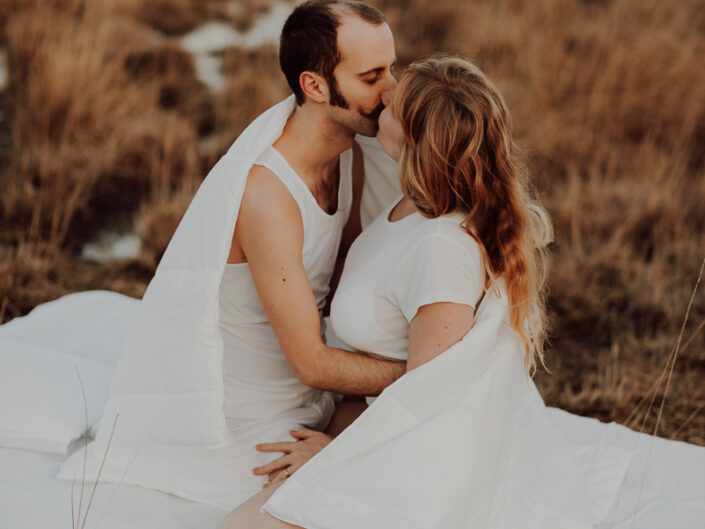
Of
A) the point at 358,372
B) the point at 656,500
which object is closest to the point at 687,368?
the point at 656,500

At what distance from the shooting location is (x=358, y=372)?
235 centimetres

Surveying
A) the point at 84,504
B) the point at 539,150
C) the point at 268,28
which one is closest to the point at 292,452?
the point at 84,504

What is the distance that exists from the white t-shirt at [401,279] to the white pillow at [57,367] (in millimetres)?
1079

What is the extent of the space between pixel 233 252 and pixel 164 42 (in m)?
5.42

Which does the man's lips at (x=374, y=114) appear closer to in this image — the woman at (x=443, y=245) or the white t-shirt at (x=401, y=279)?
the woman at (x=443, y=245)

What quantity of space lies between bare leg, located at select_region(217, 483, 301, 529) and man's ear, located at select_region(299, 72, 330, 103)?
1.28m

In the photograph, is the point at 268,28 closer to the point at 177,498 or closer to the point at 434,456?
the point at 177,498

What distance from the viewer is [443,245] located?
6.90ft

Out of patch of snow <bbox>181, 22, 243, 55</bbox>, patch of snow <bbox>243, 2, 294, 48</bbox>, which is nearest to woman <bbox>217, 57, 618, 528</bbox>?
patch of snow <bbox>243, 2, 294, 48</bbox>

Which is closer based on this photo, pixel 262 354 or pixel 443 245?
pixel 443 245

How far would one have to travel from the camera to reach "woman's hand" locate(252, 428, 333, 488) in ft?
7.68

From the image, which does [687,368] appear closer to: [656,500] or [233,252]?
[656,500]

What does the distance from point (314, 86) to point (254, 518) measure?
139 centimetres

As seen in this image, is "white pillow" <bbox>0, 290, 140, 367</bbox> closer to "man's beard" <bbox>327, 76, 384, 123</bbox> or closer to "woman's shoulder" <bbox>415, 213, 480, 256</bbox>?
"man's beard" <bbox>327, 76, 384, 123</bbox>
